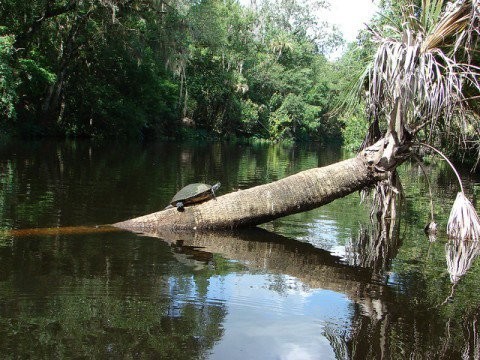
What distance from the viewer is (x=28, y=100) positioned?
34.2 meters

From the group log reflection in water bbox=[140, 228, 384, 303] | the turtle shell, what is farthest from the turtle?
log reflection in water bbox=[140, 228, 384, 303]

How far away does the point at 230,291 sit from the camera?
5398 mm

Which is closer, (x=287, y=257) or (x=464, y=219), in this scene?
(x=287, y=257)

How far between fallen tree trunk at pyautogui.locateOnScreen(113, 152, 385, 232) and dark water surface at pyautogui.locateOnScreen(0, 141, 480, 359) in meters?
0.36

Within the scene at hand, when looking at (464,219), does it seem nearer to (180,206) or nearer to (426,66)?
(426,66)

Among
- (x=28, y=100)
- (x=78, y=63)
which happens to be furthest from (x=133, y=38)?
(x=28, y=100)

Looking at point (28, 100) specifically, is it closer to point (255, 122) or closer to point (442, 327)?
point (255, 122)

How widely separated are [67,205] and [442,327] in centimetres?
741

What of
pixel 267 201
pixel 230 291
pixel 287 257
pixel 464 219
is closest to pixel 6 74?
pixel 267 201

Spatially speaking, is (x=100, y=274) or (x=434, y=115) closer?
(x=100, y=274)

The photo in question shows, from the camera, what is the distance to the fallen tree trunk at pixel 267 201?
844cm

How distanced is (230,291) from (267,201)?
3464 millimetres

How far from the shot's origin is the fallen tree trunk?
844 centimetres

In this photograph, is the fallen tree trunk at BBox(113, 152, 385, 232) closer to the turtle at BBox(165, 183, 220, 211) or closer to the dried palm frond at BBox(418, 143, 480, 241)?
the turtle at BBox(165, 183, 220, 211)
